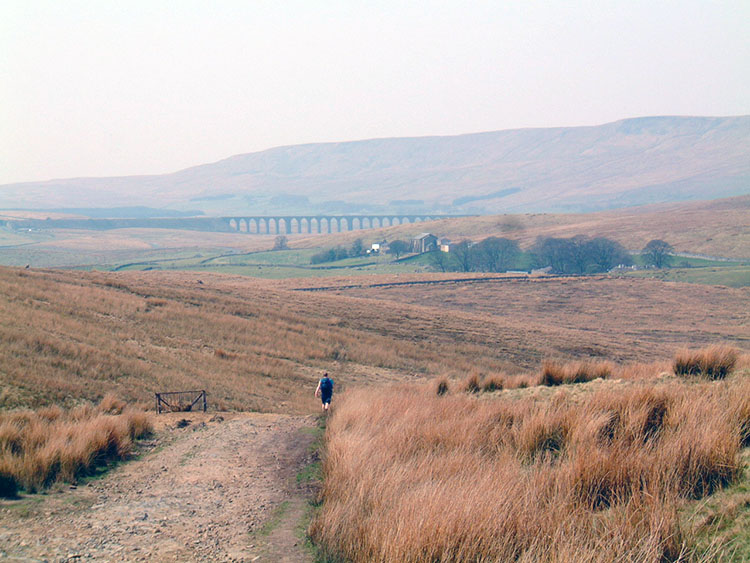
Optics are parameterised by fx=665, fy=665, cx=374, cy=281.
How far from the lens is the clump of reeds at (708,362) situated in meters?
13.1

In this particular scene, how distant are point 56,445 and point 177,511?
2.86 m

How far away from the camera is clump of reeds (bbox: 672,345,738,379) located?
13.1m

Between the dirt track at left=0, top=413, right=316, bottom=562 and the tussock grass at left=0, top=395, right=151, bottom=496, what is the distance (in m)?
0.35

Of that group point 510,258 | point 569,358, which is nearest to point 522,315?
point 569,358

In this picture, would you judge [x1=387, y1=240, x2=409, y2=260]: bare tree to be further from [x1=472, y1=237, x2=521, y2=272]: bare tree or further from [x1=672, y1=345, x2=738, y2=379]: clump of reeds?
[x1=672, y1=345, x2=738, y2=379]: clump of reeds

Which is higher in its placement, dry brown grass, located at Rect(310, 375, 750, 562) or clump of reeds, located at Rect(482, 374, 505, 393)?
dry brown grass, located at Rect(310, 375, 750, 562)

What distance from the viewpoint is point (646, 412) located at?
8555mm

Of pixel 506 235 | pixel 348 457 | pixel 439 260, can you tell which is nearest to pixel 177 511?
pixel 348 457

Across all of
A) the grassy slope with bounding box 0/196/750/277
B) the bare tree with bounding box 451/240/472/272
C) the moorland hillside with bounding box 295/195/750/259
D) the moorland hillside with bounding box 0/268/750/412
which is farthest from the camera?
the grassy slope with bounding box 0/196/750/277

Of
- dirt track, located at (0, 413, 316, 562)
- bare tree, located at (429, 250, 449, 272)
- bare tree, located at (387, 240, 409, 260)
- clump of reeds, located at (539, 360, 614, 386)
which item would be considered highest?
dirt track, located at (0, 413, 316, 562)

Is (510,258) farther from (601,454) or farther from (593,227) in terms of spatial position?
(601,454)

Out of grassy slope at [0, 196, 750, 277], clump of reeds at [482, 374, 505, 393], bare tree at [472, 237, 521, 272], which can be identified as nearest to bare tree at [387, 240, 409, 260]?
grassy slope at [0, 196, 750, 277]

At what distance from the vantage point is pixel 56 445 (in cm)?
985

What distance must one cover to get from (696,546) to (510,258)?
117326mm
